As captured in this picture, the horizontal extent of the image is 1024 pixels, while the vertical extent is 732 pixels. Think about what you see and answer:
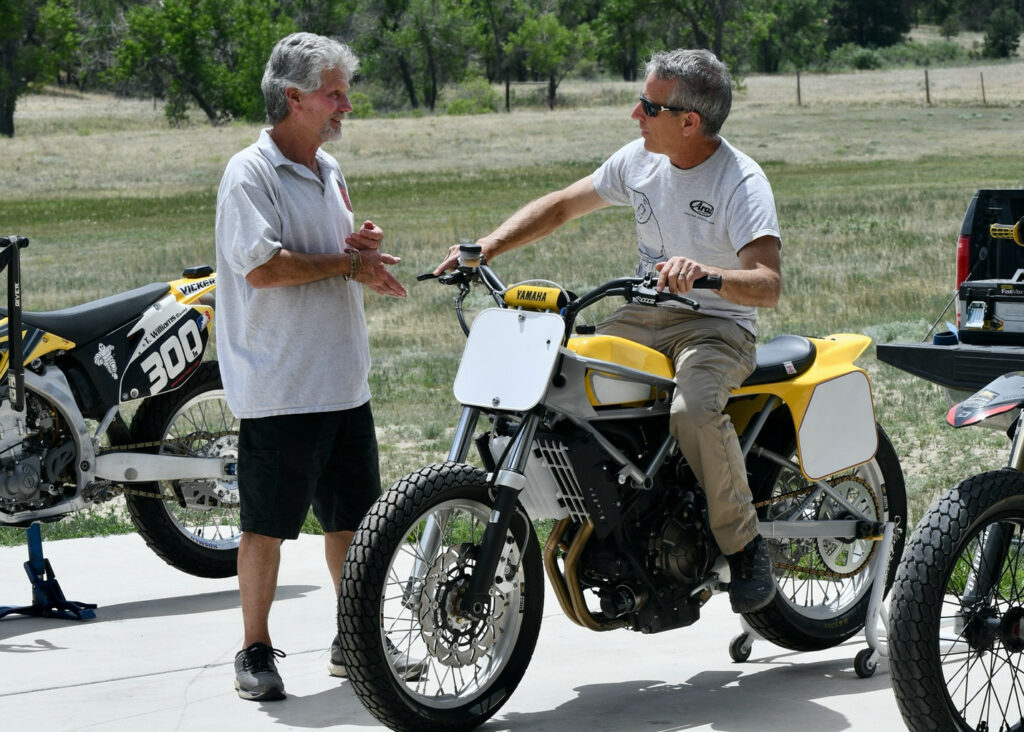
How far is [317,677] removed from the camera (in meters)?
5.09

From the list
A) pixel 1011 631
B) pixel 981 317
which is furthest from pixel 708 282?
pixel 981 317

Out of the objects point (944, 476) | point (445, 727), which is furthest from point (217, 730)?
point (944, 476)

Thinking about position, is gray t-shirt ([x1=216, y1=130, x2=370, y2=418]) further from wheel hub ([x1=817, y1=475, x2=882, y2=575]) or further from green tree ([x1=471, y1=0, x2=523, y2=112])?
green tree ([x1=471, y1=0, x2=523, y2=112])

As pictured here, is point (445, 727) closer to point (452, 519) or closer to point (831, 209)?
point (452, 519)

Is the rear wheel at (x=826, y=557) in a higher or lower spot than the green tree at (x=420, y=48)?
lower

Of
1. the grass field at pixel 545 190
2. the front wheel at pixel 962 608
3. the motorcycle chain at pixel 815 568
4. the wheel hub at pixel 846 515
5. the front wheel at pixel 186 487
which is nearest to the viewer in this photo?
the front wheel at pixel 962 608

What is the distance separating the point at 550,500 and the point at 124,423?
97.8 inches

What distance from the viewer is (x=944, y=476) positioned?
848cm

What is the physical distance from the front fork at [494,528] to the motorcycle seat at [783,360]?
2.90ft

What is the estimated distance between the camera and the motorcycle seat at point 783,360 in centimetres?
490

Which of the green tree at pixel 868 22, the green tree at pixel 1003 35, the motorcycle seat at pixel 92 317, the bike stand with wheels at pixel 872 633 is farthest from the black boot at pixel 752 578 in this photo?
the green tree at pixel 868 22

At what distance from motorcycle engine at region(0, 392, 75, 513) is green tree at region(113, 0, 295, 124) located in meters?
85.9

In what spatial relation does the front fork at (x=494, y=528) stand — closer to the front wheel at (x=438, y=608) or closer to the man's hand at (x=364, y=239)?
the front wheel at (x=438, y=608)

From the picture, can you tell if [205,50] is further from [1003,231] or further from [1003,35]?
[1003,231]
